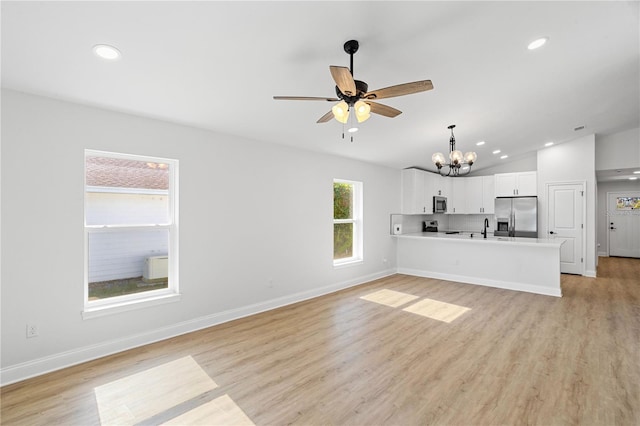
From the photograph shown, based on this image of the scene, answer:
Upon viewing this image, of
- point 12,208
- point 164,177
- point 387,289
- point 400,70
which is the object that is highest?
point 400,70

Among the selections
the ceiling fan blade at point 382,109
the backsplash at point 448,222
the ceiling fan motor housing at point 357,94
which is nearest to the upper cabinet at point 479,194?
the backsplash at point 448,222

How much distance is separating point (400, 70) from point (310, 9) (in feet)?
3.88

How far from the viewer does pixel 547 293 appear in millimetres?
5059

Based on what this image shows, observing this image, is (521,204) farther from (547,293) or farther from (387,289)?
(387,289)

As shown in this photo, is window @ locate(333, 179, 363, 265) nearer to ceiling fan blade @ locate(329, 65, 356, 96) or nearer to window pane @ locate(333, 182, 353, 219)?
window pane @ locate(333, 182, 353, 219)

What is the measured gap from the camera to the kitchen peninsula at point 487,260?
509cm

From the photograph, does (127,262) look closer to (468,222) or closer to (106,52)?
(106,52)

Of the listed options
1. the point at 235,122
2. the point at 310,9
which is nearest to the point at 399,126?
the point at 235,122

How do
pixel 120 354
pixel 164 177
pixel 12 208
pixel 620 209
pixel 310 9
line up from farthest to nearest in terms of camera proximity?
pixel 620 209
pixel 164 177
pixel 120 354
pixel 12 208
pixel 310 9

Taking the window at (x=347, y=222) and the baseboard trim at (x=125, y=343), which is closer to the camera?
the baseboard trim at (x=125, y=343)

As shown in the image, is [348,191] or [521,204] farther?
[521,204]

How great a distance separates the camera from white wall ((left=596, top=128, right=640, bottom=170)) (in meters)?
6.24

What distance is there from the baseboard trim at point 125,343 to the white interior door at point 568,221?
6005mm

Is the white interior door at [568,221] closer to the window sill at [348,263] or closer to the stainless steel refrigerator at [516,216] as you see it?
the stainless steel refrigerator at [516,216]
